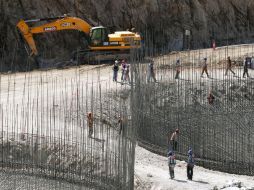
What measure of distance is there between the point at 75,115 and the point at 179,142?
353 cm

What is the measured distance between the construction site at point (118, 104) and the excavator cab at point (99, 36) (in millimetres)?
50

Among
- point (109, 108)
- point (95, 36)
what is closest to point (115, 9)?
point (95, 36)

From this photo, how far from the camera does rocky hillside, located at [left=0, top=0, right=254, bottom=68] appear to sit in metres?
35.0

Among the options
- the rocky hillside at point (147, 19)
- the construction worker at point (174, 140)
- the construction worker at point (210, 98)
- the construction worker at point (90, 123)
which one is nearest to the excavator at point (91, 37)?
the rocky hillside at point (147, 19)

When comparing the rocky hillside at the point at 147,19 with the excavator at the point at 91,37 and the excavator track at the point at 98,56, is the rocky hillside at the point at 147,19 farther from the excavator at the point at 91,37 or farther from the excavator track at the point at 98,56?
the excavator track at the point at 98,56

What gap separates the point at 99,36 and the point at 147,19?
3824 millimetres

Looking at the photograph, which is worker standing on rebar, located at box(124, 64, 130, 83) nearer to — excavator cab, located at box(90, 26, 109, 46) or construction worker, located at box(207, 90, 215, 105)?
construction worker, located at box(207, 90, 215, 105)

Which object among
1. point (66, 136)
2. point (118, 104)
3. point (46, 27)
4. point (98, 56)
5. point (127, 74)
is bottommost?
point (66, 136)

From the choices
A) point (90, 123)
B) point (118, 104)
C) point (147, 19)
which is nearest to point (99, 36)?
point (147, 19)

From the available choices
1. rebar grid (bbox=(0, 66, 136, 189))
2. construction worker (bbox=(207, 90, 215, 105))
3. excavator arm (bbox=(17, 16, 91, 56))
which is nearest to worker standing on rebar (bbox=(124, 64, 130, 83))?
rebar grid (bbox=(0, 66, 136, 189))

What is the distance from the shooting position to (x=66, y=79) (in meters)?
31.2

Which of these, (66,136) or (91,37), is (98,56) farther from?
(66,136)

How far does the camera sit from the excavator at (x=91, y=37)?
3394 centimetres

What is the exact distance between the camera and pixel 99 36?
3419 centimetres
